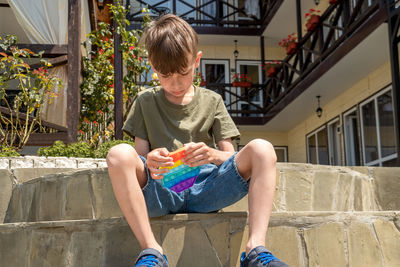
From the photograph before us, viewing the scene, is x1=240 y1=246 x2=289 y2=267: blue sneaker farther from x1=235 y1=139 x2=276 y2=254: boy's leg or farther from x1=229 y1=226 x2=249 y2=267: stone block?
x1=229 y1=226 x2=249 y2=267: stone block

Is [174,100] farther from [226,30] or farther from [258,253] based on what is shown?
[226,30]

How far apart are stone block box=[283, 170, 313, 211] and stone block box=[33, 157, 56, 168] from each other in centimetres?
248

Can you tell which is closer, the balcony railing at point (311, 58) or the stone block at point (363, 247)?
the stone block at point (363, 247)

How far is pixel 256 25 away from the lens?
15445mm

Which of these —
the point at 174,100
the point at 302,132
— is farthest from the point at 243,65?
the point at 174,100

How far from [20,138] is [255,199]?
15.7 feet

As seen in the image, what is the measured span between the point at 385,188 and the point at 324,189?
2.56 feet

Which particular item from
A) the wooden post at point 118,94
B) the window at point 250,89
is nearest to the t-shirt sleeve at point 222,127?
the wooden post at point 118,94

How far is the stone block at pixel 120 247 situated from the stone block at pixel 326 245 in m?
0.87

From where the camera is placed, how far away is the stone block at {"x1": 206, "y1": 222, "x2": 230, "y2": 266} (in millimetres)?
2609

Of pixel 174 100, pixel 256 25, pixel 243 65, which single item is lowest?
pixel 174 100

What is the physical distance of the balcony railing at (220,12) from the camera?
14.8m

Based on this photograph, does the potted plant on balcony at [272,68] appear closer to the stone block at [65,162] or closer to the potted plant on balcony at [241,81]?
the potted plant on balcony at [241,81]

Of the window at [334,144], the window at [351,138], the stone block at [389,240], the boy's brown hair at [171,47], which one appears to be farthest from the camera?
the window at [334,144]
